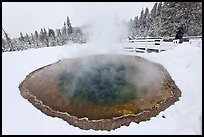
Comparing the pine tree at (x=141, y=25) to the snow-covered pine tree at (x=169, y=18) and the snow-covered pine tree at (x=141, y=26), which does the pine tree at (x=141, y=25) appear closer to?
the snow-covered pine tree at (x=141, y=26)

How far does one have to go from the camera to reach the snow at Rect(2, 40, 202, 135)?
21.6 feet

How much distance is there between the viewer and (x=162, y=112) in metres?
7.38

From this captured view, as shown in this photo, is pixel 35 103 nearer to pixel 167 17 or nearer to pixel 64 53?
pixel 64 53

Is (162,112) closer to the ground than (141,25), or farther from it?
farther from it

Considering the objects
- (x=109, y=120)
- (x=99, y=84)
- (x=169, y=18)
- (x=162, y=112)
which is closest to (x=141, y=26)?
(x=169, y=18)

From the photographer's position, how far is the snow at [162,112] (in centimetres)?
657

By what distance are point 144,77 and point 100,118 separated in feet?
13.6

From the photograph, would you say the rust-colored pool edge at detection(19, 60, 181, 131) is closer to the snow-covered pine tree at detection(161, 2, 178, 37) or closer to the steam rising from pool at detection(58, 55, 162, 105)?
the steam rising from pool at detection(58, 55, 162, 105)

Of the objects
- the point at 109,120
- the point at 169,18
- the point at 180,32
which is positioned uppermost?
the point at 169,18

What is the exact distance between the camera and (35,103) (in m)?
8.38

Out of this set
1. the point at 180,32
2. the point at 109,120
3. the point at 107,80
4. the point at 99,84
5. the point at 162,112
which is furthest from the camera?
the point at 180,32

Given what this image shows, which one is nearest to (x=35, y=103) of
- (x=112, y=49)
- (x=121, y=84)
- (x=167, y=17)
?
(x=121, y=84)

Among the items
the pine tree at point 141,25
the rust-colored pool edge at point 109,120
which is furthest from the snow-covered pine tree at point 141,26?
the rust-colored pool edge at point 109,120

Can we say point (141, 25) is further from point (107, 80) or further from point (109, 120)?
point (109, 120)
